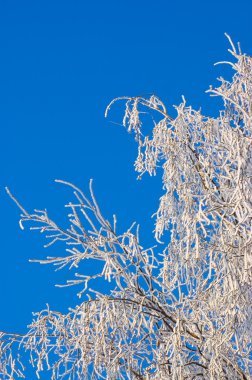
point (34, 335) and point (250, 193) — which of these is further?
point (34, 335)

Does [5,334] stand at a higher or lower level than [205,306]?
higher

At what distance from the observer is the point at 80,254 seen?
461 centimetres

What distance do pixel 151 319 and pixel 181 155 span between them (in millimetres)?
1678

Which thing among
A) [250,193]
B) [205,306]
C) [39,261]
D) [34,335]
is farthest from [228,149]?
[34,335]

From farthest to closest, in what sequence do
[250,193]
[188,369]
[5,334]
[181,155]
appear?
[181,155]
[5,334]
[188,369]
[250,193]

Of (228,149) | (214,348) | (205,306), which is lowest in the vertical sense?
(214,348)

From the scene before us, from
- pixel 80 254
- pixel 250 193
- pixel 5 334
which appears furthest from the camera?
pixel 5 334

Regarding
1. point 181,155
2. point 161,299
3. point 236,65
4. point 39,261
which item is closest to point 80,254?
point 39,261

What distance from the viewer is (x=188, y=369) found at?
16.1 feet

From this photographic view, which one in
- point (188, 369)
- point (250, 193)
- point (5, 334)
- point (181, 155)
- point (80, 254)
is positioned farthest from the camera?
point (181, 155)

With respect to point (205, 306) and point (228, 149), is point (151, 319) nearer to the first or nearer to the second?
point (205, 306)

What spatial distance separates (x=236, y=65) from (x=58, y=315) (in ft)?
8.19

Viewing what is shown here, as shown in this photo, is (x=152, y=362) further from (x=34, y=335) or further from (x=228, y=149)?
(x=228, y=149)

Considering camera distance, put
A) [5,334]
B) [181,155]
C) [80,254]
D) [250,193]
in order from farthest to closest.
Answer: [181,155]
[5,334]
[80,254]
[250,193]
